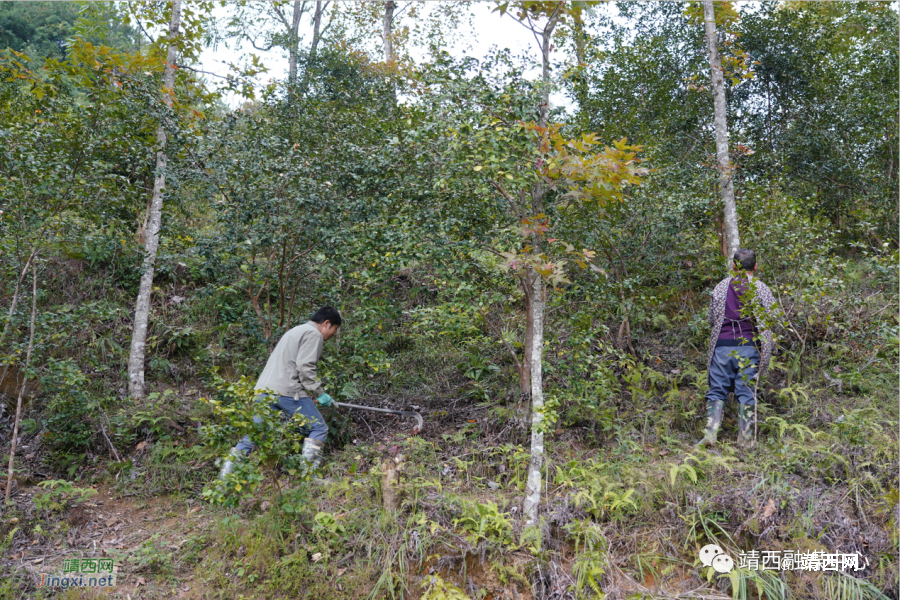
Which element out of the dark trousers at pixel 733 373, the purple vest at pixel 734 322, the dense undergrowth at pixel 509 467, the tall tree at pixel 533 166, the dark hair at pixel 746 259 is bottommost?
the dense undergrowth at pixel 509 467

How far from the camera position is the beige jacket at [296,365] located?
5.16 meters

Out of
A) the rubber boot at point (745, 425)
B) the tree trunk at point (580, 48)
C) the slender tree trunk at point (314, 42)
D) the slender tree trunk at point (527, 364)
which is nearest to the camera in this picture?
the tree trunk at point (580, 48)

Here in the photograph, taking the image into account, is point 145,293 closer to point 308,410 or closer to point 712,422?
point 308,410

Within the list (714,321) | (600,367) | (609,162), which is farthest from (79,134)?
(714,321)

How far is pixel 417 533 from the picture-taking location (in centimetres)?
421

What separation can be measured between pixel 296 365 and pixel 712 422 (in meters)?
3.92

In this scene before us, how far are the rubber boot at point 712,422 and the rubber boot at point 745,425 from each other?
168mm

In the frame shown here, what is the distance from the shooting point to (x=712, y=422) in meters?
5.24

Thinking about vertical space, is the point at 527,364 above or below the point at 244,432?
above

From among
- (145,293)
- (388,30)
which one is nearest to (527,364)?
(145,293)

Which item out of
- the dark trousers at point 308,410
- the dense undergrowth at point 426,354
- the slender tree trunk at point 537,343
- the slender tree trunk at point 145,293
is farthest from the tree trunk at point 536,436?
the slender tree trunk at point 145,293

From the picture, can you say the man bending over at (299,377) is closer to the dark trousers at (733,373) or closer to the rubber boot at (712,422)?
the rubber boot at (712,422)

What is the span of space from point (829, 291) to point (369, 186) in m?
4.81

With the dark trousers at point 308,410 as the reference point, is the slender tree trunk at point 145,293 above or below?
above
